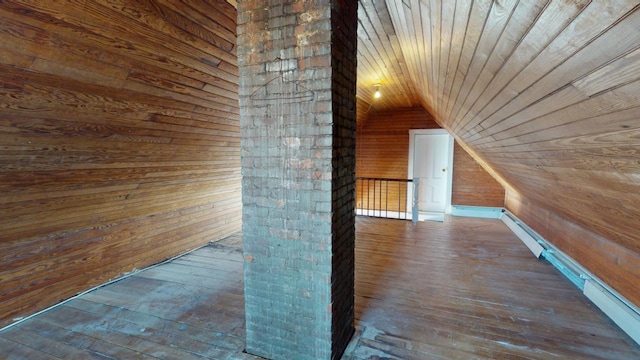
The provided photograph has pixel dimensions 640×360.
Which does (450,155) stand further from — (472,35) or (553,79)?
(553,79)

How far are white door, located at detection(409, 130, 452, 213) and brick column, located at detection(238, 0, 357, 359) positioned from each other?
16.5 feet

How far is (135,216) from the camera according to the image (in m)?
3.19

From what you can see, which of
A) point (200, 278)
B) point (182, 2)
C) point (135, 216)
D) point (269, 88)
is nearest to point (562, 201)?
point (269, 88)

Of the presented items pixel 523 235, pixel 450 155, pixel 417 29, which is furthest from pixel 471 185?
pixel 417 29

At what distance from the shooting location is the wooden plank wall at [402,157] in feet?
18.9

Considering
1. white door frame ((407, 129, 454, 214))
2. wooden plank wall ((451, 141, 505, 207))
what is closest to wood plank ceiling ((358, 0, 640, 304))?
wooden plank wall ((451, 141, 505, 207))

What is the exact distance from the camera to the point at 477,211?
18.9 feet

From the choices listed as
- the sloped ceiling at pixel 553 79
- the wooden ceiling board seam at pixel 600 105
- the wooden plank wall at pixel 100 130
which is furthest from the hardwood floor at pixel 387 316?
the wooden ceiling board seam at pixel 600 105

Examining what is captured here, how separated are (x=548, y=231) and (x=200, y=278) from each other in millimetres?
4358

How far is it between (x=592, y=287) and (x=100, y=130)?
434 cm

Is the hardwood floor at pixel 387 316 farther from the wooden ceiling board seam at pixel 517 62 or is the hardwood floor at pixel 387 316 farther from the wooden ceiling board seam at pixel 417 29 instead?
the wooden ceiling board seam at pixel 417 29

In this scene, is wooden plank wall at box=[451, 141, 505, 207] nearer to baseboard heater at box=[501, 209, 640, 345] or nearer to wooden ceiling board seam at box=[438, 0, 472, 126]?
baseboard heater at box=[501, 209, 640, 345]

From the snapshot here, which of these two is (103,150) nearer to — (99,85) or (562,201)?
(99,85)

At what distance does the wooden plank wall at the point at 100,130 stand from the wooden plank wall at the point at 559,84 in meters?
1.54
